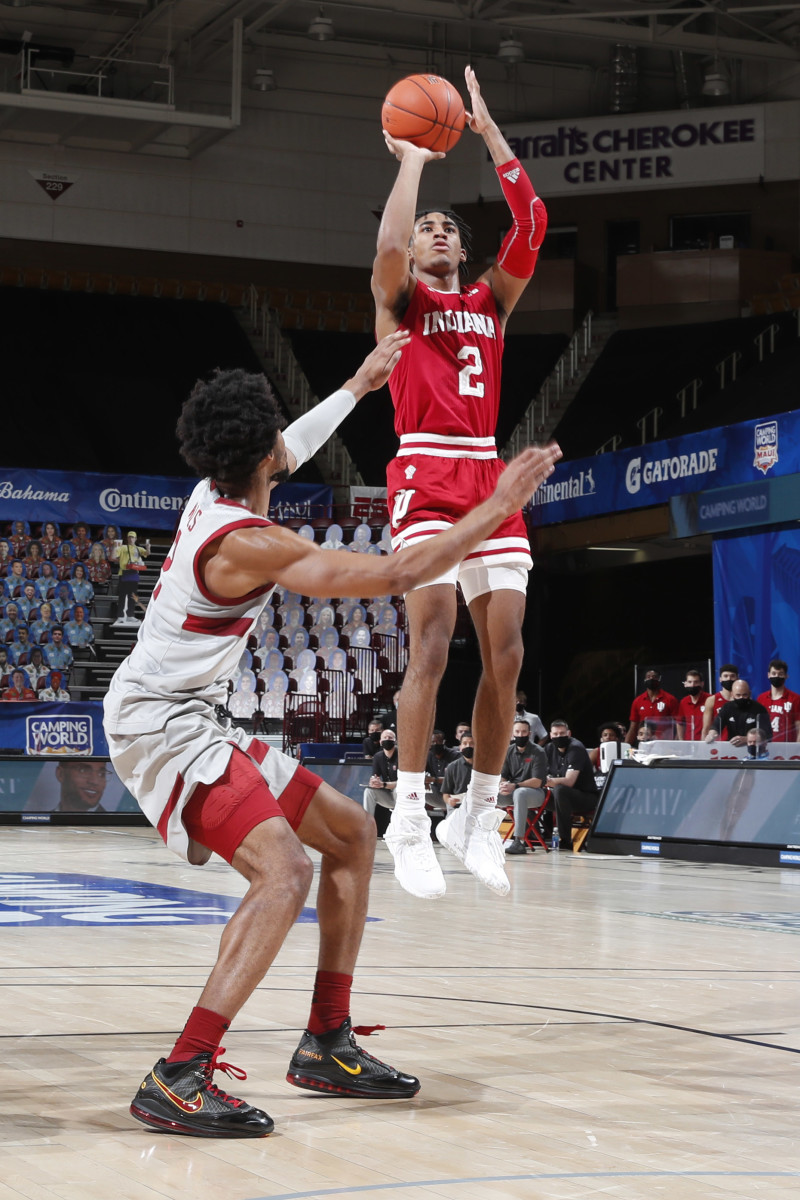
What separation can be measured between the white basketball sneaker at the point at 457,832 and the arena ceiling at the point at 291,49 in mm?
22727

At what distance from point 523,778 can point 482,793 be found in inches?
400

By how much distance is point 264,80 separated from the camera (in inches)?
1196

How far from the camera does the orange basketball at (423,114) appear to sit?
220 inches

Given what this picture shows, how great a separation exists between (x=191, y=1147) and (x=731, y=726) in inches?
495

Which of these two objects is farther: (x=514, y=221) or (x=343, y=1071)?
(x=514, y=221)

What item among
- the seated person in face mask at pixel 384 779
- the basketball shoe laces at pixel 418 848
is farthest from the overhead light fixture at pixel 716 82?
the basketball shoe laces at pixel 418 848

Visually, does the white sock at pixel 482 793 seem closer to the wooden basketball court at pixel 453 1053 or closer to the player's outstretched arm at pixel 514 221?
the wooden basketball court at pixel 453 1053

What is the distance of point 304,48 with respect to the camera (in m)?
31.4

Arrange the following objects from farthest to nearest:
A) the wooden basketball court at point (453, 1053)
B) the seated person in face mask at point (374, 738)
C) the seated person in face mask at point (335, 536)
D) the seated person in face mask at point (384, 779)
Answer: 1. the seated person in face mask at point (335, 536)
2. the seated person in face mask at point (374, 738)
3. the seated person in face mask at point (384, 779)
4. the wooden basketball court at point (453, 1053)

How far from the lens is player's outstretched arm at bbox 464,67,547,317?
5762 mm

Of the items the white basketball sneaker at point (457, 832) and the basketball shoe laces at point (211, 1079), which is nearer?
the basketball shoe laces at point (211, 1079)

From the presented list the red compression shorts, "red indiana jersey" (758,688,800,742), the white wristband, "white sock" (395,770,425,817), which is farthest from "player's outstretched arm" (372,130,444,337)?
"red indiana jersey" (758,688,800,742)

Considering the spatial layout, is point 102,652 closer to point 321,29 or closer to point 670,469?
point 670,469

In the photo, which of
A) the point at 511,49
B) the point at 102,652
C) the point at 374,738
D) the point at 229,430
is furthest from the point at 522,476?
the point at 511,49
